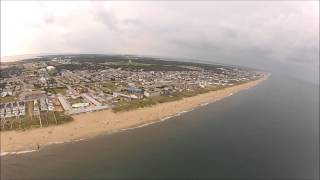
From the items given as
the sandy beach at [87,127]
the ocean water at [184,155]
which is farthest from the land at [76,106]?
the ocean water at [184,155]

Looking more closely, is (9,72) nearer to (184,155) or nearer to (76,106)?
(76,106)

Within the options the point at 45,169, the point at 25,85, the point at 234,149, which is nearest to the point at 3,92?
the point at 25,85

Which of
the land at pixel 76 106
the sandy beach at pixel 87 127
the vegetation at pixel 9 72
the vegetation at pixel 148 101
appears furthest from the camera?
the vegetation at pixel 9 72

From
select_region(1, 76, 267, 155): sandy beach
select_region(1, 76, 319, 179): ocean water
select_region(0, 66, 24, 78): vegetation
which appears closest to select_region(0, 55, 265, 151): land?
select_region(1, 76, 267, 155): sandy beach

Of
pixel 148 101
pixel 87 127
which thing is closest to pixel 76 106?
pixel 87 127

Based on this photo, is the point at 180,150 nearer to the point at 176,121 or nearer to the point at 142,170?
the point at 142,170

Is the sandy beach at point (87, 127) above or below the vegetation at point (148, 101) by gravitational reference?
below

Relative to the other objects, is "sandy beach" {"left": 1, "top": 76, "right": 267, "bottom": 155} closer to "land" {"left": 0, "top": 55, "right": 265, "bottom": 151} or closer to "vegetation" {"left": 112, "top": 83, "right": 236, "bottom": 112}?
"land" {"left": 0, "top": 55, "right": 265, "bottom": 151}

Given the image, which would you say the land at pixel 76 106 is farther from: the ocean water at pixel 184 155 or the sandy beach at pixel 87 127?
the ocean water at pixel 184 155
